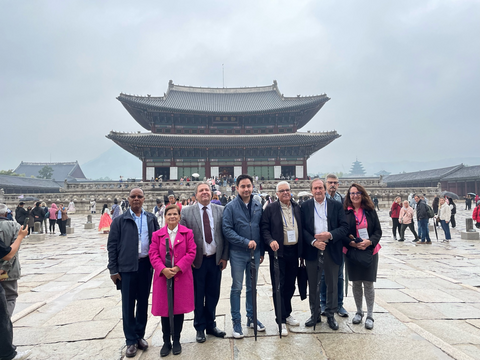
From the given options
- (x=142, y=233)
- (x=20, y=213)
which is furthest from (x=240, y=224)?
(x=20, y=213)

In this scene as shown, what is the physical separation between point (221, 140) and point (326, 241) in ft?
94.0

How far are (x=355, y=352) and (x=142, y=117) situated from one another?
3586 cm

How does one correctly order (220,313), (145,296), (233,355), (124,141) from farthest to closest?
(124,141), (220,313), (145,296), (233,355)

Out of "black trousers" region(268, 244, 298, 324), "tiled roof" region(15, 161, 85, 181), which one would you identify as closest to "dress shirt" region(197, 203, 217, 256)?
"black trousers" region(268, 244, 298, 324)

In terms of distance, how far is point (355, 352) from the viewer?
3301mm

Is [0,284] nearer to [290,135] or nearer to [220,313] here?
[220,313]

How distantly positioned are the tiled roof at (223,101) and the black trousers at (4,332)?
3123cm

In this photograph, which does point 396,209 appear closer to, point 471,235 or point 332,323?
point 471,235

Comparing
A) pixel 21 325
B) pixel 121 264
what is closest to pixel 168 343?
pixel 121 264

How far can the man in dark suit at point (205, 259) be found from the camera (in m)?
3.72

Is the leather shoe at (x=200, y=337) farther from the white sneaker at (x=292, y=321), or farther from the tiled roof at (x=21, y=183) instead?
the tiled roof at (x=21, y=183)

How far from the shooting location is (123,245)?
A: 11.5 ft

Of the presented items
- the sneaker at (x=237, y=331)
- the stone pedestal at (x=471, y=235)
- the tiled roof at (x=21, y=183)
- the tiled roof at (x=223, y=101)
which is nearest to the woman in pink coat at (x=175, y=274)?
the sneaker at (x=237, y=331)

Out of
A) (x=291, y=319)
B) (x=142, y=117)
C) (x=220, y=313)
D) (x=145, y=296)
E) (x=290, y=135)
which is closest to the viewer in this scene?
(x=145, y=296)
